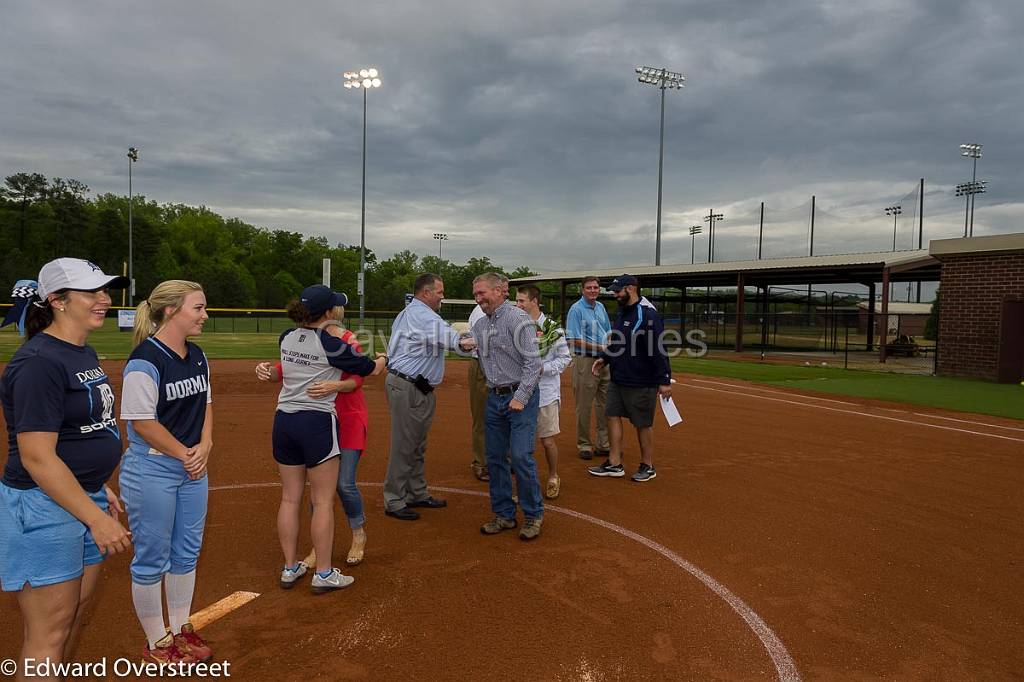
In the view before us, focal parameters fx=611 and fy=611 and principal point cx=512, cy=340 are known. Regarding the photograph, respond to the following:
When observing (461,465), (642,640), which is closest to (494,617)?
(642,640)

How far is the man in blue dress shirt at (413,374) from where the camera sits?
533 cm

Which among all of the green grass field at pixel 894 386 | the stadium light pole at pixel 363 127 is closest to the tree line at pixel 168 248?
the stadium light pole at pixel 363 127

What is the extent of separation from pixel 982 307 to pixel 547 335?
1734cm

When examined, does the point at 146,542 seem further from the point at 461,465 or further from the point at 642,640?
the point at 461,465

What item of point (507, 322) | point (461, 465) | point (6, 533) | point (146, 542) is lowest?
point (461, 465)

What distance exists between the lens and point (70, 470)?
248cm

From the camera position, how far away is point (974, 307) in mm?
17625

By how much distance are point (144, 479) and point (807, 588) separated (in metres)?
4.18

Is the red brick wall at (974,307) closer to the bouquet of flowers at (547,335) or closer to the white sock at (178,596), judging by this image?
the bouquet of flowers at (547,335)

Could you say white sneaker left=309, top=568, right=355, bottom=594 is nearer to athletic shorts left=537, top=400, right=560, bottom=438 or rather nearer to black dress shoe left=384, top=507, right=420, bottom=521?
black dress shoe left=384, top=507, right=420, bottom=521

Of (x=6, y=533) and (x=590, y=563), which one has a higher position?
(x=6, y=533)

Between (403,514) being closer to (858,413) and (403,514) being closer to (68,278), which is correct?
(68,278)

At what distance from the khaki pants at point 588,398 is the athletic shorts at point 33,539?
19.6 feet

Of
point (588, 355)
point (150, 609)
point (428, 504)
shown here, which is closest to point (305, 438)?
point (150, 609)
